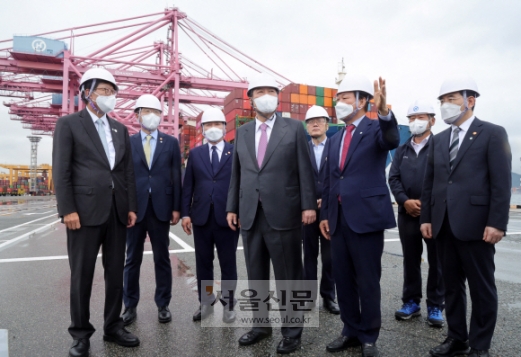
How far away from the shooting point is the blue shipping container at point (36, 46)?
26.5m

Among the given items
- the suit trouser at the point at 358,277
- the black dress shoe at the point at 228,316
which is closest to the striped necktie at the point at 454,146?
the suit trouser at the point at 358,277

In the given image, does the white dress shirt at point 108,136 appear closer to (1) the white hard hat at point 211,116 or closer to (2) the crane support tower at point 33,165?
(1) the white hard hat at point 211,116

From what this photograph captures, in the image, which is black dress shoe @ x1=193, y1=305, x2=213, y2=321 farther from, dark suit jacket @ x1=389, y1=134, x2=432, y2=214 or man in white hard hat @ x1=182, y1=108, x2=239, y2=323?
dark suit jacket @ x1=389, y1=134, x2=432, y2=214

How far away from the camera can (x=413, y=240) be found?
3.58m

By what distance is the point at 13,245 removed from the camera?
7.68 metres

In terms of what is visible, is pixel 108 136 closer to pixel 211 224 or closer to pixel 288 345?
pixel 211 224

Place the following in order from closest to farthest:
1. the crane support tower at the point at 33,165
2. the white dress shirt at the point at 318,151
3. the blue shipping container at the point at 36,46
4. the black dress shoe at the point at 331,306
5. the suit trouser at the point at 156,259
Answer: the suit trouser at the point at 156,259, the black dress shoe at the point at 331,306, the white dress shirt at the point at 318,151, the blue shipping container at the point at 36,46, the crane support tower at the point at 33,165

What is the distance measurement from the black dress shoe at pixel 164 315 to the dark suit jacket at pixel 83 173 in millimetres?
1015

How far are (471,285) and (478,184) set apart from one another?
743 millimetres

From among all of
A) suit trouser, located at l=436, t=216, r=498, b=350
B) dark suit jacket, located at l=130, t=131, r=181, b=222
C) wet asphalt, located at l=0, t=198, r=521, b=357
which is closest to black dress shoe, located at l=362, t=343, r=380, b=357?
wet asphalt, located at l=0, t=198, r=521, b=357

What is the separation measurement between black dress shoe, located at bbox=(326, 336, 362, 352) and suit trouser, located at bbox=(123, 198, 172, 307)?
1.65 m

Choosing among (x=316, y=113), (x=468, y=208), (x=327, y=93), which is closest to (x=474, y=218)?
(x=468, y=208)

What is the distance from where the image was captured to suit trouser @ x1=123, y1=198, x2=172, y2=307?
353 cm

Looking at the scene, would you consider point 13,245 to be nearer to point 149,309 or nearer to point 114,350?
point 149,309
